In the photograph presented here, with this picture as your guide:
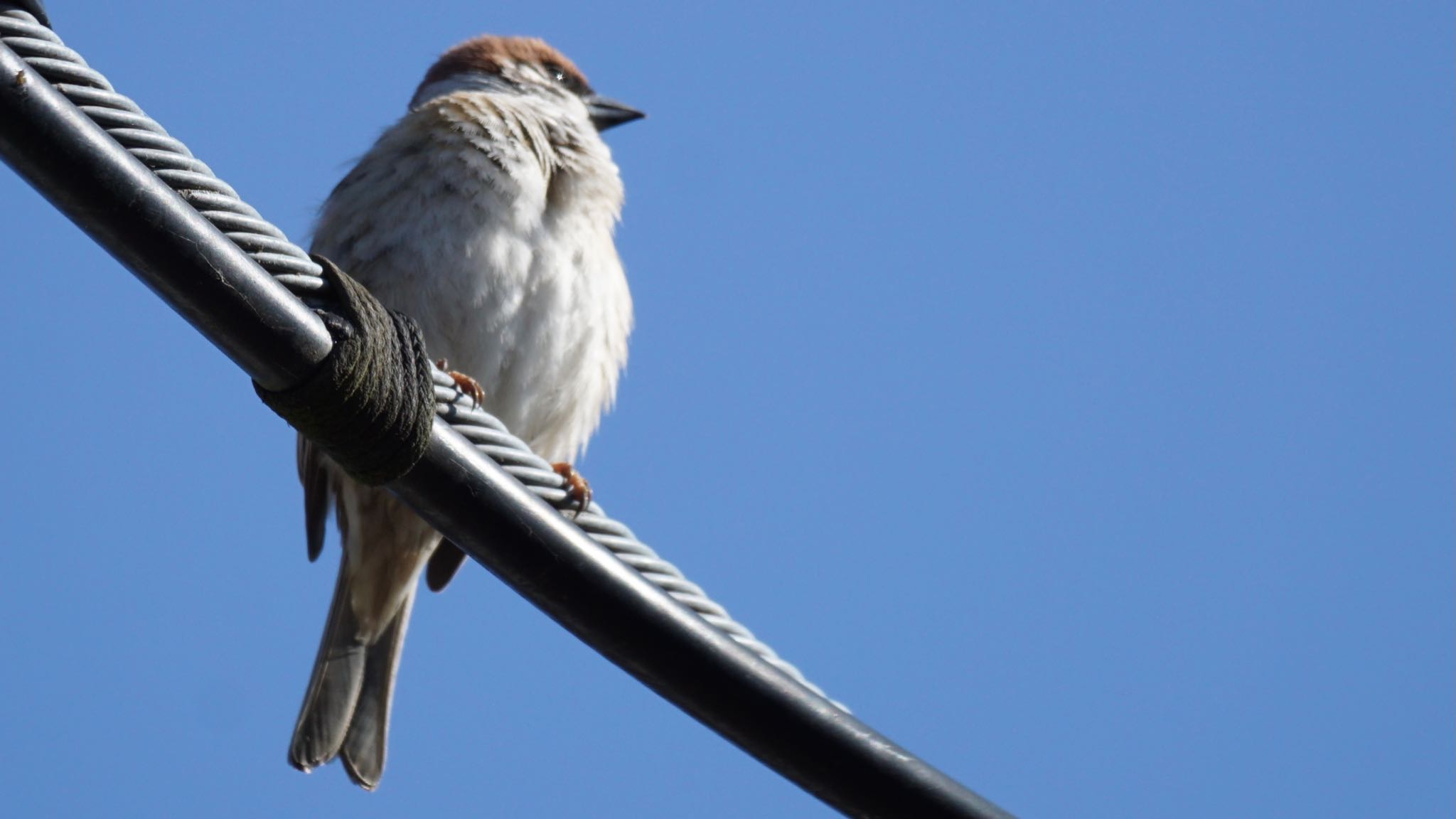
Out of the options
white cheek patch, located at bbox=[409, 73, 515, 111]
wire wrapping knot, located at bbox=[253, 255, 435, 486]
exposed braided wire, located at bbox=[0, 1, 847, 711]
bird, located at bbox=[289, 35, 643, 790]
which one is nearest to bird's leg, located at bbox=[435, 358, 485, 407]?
bird, located at bbox=[289, 35, 643, 790]

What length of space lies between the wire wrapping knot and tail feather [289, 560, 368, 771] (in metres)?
2.56

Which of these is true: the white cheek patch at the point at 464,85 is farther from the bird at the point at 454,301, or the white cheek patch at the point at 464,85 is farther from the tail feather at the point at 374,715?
the tail feather at the point at 374,715

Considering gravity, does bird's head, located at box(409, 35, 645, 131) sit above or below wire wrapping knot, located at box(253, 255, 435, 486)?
above

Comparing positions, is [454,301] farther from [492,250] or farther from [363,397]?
[363,397]

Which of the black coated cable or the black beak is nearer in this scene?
the black coated cable

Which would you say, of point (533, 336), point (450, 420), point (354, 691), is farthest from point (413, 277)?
point (450, 420)

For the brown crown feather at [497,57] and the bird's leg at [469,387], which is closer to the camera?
the bird's leg at [469,387]

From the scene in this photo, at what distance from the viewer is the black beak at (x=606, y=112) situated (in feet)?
19.9

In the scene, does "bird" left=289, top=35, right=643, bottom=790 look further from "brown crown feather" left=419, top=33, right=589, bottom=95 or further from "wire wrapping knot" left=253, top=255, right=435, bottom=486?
"wire wrapping knot" left=253, top=255, right=435, bottom=486

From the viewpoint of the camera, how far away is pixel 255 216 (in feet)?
6.76

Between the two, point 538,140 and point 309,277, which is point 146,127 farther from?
point 538,140

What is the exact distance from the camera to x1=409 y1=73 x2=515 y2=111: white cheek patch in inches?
234

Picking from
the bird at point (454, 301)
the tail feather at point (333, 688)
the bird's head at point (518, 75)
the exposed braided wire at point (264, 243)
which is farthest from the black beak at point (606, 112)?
the exposed braided wire at point (264, 243)

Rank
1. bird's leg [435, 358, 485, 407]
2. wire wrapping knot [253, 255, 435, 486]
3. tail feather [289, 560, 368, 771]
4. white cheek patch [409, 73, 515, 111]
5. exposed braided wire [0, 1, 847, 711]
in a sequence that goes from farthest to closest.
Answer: white cheek patch [409, 73, 515, 111], tail feather [289, 560, 368, 771], bird's leg [435, 358, 485, 407], wire wrapping knot [253, 255, 435, 486], exposed braided wire [0, 1, 847, 711]
